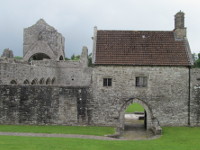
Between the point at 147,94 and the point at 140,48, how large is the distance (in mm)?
3972

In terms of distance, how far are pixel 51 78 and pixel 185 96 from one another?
2141 centimetres

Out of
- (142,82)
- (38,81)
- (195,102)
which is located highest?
(38,81)

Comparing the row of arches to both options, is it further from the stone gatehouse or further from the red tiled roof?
the red tiled roof

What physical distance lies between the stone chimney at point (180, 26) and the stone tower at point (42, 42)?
1026 inches

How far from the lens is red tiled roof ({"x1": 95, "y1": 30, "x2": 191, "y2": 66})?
25.2 m

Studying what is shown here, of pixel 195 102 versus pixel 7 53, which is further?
pixel 7 53

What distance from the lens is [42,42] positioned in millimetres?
49125

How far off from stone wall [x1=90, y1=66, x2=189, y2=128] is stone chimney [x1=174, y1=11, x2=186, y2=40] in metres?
3.21

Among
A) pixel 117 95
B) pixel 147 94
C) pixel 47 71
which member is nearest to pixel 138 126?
pixel 147 94

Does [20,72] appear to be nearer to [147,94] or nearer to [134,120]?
[147,94]

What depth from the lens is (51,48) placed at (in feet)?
163

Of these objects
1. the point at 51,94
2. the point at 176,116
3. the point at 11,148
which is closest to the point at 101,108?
the point at 51,94

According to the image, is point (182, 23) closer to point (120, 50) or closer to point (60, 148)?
point (120, 50)

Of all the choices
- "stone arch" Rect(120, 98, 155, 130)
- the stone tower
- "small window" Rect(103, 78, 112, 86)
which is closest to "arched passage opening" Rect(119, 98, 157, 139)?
"stone arch" Rect(120, 98, 155, 130)
